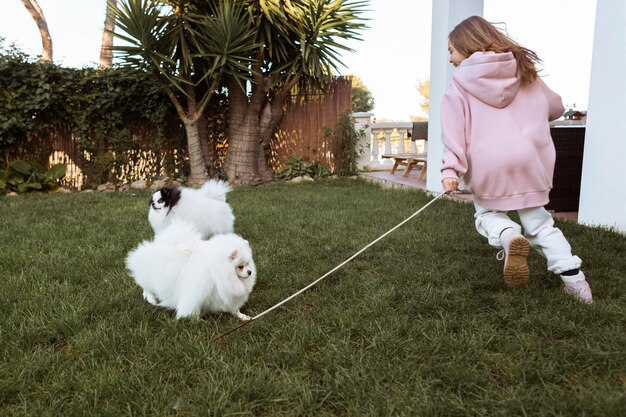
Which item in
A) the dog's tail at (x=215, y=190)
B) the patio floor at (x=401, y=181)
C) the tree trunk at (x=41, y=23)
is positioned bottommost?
the patio floor at (x=401, y=181)

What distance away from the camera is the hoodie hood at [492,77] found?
2441 mm

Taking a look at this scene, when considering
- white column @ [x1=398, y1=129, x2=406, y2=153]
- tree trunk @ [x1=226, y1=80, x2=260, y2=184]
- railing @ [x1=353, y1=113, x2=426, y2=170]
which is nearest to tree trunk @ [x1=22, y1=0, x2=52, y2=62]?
tree trunk @ [x1=226, y1=80, x2=260, y2=184]

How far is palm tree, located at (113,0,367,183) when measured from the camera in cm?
745

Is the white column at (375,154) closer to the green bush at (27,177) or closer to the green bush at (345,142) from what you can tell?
the green bush at (345,142)

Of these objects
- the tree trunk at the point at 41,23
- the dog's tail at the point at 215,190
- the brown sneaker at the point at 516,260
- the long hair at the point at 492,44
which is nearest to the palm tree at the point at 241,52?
the dog's tail at the point at 215,190

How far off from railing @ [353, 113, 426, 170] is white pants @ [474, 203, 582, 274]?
23.7 ft

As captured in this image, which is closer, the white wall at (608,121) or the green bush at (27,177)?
the white wall at (608,121)

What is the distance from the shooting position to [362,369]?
182 cm

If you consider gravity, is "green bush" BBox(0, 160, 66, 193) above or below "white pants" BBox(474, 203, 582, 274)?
Result: below

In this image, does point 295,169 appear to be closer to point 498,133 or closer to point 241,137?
point 241,137

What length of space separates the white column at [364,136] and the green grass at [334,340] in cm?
622

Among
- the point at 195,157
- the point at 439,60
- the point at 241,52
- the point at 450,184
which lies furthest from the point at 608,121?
the point at 195,157

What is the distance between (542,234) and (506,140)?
57cm

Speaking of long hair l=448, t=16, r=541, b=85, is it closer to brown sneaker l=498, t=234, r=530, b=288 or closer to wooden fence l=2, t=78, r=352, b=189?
brown sneaker l=498, t=234, r=530, b=288
